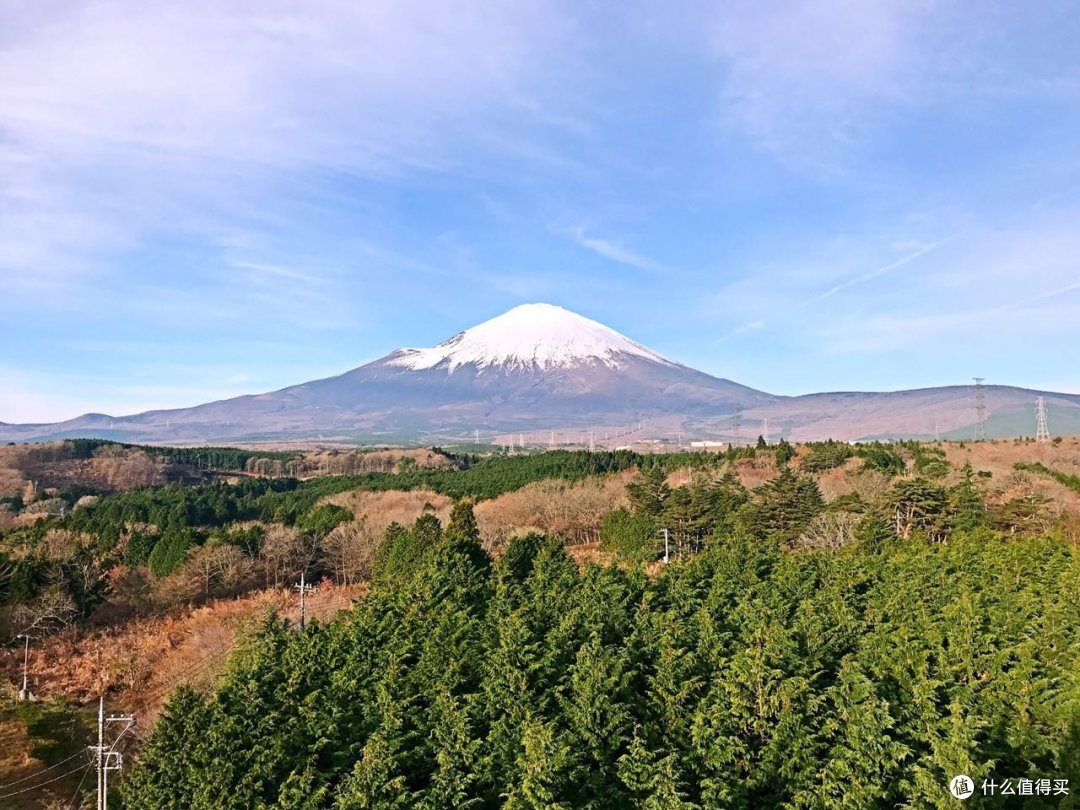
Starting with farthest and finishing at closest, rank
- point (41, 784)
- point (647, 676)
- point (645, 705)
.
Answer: point (41, 784) < point (647, 676) < point (645, 705)

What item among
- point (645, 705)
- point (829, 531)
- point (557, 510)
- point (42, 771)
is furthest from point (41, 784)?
point (557, 510)

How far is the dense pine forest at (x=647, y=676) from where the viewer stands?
550 inches

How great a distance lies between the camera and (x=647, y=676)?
1806 centimetres

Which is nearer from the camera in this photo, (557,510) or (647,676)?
(647,676)

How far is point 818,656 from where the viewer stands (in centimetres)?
1948

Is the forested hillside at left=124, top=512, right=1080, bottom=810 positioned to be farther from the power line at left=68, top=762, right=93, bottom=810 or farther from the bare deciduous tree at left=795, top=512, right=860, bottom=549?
the bare deciduous tree at left=795, top=512, right=860, bottom=549

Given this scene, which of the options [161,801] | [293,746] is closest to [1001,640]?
[293,746]

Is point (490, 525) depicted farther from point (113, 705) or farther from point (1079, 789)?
point (1079, 789)

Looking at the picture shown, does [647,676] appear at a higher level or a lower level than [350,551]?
higher

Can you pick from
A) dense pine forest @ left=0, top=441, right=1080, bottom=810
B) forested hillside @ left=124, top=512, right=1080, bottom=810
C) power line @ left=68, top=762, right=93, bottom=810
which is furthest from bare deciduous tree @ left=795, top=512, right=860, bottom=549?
power line @ left=68, top=762, right=93, bottom=810

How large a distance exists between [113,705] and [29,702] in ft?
10.2

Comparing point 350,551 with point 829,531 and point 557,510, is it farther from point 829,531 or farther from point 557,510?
point 829,531

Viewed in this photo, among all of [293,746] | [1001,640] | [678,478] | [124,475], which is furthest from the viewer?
[124,475]

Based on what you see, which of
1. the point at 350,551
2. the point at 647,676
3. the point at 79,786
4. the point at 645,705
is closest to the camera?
the point at 645,705
